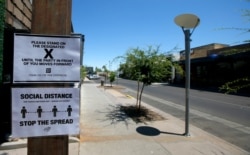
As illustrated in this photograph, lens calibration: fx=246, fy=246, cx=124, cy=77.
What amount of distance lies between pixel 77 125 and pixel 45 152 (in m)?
0.33

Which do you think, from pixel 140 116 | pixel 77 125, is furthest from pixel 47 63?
pixel 140 116

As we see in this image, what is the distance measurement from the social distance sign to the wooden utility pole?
0.08 m

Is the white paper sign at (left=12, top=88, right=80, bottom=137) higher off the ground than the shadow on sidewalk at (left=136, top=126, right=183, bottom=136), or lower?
higher

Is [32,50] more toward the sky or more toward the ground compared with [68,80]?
more toward the sky

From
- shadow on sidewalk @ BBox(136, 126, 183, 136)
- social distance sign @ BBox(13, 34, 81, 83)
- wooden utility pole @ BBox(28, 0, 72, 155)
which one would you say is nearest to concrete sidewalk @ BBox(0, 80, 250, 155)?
shadow on sidewalk @ BBox(136, 126, 183, 136)

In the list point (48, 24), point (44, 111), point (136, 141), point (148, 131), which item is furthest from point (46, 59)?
point (148, 131)

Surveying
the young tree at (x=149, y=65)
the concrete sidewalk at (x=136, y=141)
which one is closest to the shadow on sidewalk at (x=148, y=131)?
the concrete sidewalk at (x=136, y=141)

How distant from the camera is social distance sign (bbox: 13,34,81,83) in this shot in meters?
1.96

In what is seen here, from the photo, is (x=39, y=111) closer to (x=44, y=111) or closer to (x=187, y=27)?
(x=44, y=111)

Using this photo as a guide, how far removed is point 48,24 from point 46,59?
0.29 metres

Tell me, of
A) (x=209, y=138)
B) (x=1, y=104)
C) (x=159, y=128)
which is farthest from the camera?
(x=159, y=128)

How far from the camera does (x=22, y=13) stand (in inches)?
204

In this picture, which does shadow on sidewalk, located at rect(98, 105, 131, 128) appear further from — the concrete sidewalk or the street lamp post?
the street lamp post

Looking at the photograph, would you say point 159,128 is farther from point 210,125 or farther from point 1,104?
point 1,104
